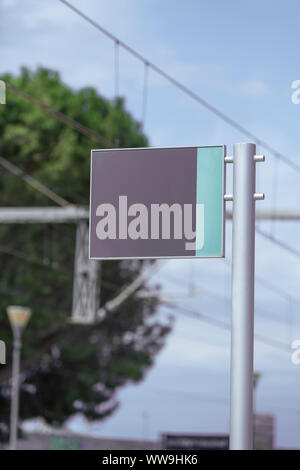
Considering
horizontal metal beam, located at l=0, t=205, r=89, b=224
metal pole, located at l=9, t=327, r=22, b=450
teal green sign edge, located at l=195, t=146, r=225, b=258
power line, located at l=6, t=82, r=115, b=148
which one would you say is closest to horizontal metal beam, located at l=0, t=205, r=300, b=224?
horizontal metal beam, located at l=0, t=205, r=89, b=224

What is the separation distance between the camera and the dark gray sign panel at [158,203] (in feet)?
21.0

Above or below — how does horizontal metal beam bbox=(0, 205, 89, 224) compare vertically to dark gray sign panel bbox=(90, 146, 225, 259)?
above

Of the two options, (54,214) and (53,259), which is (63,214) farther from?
(53,259)

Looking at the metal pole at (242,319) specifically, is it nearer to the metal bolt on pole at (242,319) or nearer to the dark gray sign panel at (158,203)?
the metal bolt on pole at (242,319)

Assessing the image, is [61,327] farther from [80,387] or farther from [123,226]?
[123,226]

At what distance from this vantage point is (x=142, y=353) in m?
40.8

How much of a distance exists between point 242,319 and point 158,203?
0.90 m

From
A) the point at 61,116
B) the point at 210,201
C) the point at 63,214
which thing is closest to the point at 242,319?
the point at 210,201

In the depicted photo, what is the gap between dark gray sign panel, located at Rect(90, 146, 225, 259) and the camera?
252 inches

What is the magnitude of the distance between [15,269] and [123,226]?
28506mm

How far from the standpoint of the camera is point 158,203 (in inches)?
255

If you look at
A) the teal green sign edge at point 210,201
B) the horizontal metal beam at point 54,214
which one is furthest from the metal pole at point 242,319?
the horizontal metal beam at point 54,214

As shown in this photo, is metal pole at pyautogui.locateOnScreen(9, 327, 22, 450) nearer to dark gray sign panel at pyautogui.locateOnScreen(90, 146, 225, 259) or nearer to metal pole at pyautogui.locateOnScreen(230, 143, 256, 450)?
dark gray sign panel at pyautogui.locateOnScreen(90, 146, 225, 259)

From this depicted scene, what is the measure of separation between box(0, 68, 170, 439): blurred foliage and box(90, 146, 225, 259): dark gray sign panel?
2590 cm
